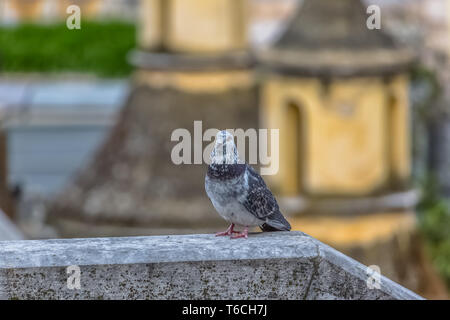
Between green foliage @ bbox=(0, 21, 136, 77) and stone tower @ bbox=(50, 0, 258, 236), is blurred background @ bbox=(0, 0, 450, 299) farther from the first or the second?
green foliage @ bbox=(0, 21, 136, 77)

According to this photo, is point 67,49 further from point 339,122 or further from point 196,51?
point 339,122

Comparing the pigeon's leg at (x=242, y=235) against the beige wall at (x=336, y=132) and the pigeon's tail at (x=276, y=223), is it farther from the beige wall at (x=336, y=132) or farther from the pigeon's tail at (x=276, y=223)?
the beige wall at (x=336, y=132)

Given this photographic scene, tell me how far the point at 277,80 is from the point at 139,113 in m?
1.67

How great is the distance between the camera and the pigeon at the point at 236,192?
5094mm

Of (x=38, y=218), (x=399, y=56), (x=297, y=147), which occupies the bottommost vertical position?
(x=38, y=218)

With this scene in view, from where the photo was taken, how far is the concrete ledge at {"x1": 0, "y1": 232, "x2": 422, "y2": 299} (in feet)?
15.6

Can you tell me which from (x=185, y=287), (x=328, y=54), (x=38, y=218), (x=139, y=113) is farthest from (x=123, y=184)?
(x=185, y=287)

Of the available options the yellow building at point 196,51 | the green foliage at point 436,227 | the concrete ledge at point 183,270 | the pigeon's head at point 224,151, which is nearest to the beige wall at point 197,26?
the yellow building at point 196,51

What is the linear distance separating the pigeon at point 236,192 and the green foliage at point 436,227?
1126 centimetres

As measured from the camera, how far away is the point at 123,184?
13289 millimetres

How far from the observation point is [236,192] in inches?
203

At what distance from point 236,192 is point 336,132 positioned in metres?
7.62

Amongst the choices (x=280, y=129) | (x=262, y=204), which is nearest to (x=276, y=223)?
(x=262, y=204)
